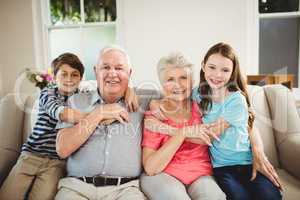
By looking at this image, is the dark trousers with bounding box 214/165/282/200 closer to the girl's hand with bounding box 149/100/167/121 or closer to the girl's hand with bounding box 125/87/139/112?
the girl's hand with bounding box 149/100/167/121

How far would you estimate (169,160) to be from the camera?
4.62ft

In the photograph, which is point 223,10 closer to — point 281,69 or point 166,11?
point 166,11

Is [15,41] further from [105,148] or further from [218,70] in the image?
[218,70]

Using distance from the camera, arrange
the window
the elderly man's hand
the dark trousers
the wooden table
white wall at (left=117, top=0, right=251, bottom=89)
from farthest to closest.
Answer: the window → white wall at (left=117, top=0, right=251, bottom=89) → the wooden table → the elderly man's hand → the dark trousers

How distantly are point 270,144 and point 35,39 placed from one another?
9.33ft

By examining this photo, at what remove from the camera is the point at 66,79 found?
1.68 meters

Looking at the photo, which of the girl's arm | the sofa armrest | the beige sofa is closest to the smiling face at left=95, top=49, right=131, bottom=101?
the girl's arm

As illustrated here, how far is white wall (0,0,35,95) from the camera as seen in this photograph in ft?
11.3

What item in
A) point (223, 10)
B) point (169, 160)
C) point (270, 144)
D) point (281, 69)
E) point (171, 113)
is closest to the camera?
point (169, 160)

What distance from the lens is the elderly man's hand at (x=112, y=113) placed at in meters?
1.45

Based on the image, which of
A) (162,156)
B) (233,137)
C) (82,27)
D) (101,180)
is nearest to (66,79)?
(101,180)

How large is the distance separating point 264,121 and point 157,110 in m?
0.78

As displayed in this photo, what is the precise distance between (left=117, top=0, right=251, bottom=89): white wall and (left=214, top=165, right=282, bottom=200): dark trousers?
5.47 feet

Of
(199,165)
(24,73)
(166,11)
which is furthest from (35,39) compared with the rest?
(199,165)
